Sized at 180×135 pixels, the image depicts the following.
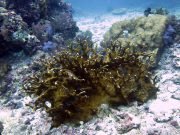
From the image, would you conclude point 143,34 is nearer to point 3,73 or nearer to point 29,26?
point 29,26

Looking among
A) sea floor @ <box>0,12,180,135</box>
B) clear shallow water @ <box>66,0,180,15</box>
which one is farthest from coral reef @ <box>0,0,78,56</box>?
clear shallow water @ <box>66,0,180,15</box>

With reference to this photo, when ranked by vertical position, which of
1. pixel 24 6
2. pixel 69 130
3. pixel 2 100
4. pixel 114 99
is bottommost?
pixel 2 100

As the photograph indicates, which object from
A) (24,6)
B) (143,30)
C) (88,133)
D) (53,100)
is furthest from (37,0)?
(88,133)

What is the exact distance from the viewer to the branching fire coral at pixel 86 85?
4812 millimetres

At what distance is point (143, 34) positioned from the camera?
29.2 feet

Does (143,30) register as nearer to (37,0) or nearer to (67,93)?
(37,0)

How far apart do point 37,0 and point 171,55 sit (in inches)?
213

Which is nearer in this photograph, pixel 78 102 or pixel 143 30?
pixel 78 102

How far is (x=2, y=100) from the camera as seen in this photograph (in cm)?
708

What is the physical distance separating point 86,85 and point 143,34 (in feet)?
14.9

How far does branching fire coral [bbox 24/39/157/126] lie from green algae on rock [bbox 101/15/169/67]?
7.42 feet

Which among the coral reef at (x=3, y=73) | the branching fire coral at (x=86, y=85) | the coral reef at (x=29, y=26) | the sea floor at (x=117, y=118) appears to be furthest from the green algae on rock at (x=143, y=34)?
the coral reef at (x=3, y=73)

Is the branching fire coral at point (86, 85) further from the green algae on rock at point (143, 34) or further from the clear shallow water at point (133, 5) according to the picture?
the clear shallow water at point (133, 5)

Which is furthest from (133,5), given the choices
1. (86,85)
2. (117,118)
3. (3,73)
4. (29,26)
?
(117,118)
